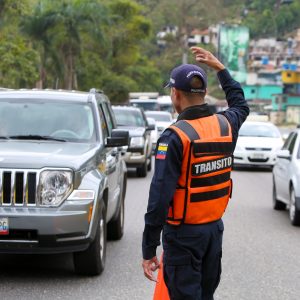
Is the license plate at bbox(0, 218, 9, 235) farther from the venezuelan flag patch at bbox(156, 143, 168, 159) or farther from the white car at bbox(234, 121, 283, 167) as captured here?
the white car at bbox(234, 121, 283, 167)

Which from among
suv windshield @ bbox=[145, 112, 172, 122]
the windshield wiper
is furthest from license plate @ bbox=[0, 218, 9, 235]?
suv windshield @ bbox=[145, 112, 172, 122]

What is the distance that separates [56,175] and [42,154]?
340 millimetres

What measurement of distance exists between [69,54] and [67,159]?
39.7 m

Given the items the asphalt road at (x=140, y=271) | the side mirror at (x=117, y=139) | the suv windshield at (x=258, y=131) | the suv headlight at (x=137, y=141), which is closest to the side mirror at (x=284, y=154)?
the asphalt road at (x=140, y=271)

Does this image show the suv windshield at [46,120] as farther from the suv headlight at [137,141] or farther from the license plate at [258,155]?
the license plate at [258,155]

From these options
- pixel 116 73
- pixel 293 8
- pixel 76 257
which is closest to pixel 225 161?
pixel 76 257

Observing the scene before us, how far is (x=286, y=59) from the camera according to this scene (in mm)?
148250

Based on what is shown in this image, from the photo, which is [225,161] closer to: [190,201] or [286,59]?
[190,201]

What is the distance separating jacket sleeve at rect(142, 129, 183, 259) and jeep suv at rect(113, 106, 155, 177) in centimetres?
1494

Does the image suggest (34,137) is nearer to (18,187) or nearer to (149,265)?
(18,187)

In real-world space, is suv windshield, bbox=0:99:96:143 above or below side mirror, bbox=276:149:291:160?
above

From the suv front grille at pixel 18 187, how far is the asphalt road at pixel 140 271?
31.4 inches

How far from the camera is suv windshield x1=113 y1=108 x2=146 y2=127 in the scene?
863 inches

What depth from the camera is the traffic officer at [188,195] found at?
169 inches
